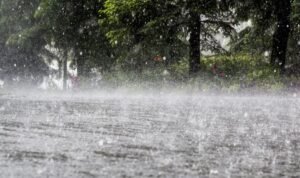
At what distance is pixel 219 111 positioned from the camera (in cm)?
1292

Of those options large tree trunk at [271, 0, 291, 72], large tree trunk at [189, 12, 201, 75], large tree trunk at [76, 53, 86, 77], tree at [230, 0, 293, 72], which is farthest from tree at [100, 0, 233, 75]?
large tree trunk at [76, 53, 86, 77]

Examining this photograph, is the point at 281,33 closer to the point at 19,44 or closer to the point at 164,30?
the point at 164,30

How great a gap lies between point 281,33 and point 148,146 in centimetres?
1708

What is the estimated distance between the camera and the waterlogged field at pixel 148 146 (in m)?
→ 5.22

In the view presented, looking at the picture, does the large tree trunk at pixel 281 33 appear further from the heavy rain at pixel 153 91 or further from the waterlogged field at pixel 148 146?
the waterlogged field at pixel 148 146

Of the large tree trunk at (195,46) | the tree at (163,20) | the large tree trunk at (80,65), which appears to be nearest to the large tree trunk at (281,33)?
the tree at (163,20)

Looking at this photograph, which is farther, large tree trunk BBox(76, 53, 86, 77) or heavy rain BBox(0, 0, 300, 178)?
large tree trunk BBox(76, 53, 86, 77)

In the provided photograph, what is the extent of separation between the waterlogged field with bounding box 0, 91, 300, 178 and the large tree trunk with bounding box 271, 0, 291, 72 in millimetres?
11964

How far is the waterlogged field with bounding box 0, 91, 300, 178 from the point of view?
5.22 m

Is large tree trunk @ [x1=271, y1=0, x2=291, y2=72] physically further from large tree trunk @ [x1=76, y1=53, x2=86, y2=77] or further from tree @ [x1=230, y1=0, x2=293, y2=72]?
large tree trunk @ [x1=76, y1=53, x2=86, y2=77]

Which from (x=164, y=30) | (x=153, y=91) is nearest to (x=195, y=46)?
(x=164, y=30)

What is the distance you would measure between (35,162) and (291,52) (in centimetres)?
2124

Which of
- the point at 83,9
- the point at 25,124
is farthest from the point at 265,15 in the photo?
the point at 25,124

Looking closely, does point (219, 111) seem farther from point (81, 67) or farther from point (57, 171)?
point (81, 67)
